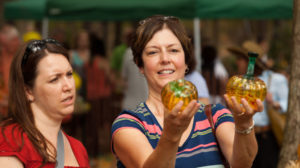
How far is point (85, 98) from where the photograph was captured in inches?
296

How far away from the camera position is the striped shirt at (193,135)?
2.00 m

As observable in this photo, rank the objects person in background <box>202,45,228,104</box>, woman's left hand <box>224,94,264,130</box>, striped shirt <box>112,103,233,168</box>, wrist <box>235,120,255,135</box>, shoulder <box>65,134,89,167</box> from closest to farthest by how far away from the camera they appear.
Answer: woman's left hand <box>224,94,264,130</box>, wrist <box>235,120,255,135</box>, striped shirt <box>112,103,233,168</box>, shoulder <box>65,134,89,167</box>, person in background <box>202,45,228,104</box>

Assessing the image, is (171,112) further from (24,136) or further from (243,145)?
(24,136)

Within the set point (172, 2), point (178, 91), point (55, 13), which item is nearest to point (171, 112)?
point (178, 91)

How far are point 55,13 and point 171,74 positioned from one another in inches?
204

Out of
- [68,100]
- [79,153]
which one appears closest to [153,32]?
[68,100]

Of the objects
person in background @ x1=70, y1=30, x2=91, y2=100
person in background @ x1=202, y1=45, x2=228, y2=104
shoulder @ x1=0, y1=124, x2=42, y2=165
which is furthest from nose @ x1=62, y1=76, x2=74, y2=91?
person in background @ x1=70, y1=30, x2=91, y2=100

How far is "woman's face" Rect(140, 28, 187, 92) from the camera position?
82.4 inches

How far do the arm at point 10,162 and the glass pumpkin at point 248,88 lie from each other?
1.02 meters

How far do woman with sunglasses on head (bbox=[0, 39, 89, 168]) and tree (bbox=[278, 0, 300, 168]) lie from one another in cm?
146

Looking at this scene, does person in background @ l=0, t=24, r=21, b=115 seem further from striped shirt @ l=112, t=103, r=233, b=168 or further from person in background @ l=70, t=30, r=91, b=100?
striped shirt @ l=112, t=103, r=233, b=168

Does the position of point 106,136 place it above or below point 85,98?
below

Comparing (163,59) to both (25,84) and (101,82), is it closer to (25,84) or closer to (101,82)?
(25,84)

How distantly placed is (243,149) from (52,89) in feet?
3.23
